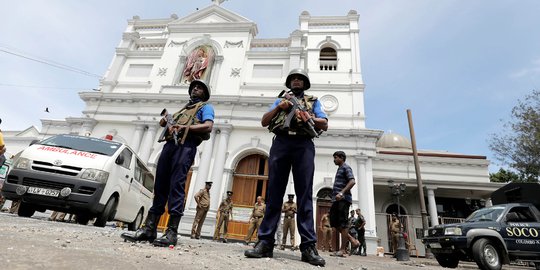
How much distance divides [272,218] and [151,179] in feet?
23.3

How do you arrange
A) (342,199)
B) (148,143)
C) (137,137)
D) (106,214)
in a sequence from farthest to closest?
(137,137), (148,143), (106,214), (342,199)

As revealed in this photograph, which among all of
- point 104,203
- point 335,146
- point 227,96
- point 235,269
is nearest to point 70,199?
point 104,203

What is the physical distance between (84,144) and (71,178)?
1.20 metres

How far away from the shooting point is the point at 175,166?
300cm

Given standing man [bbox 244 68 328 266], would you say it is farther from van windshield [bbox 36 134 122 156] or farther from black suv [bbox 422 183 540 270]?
black suv [bbox 422 183 540 270]

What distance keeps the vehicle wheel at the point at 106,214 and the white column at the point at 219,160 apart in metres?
7.16

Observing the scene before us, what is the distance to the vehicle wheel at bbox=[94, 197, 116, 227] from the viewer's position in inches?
204

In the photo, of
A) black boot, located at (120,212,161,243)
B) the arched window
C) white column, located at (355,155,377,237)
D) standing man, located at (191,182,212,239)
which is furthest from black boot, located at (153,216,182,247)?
the arched window

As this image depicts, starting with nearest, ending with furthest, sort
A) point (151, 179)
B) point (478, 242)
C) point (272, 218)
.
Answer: point (272, 218)
point (478, 242)
point (151, 179)

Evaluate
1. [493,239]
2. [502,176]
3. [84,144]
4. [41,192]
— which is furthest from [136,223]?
[502,176]

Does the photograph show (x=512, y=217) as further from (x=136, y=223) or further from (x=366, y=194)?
(x=136, y=223)

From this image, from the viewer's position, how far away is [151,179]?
8.74 metres

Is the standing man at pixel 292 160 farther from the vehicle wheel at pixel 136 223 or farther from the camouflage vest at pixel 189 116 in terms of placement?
the vehicle wheel at pixel 136 223

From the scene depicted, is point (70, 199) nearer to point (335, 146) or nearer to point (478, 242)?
point (478, 242)
